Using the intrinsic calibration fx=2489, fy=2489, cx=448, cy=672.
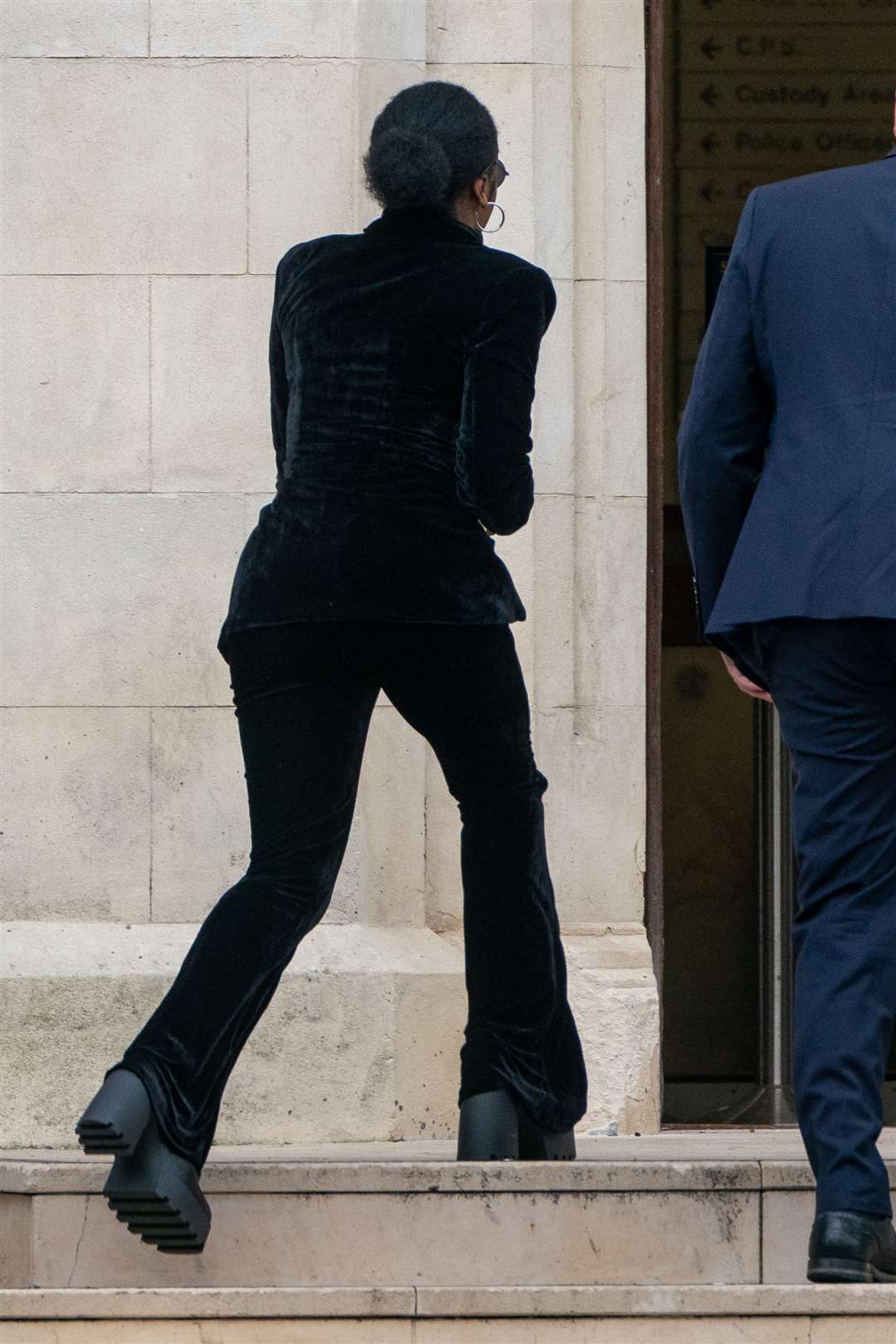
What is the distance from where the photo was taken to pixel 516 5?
245 inches

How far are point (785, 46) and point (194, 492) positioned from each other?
432 centimetres

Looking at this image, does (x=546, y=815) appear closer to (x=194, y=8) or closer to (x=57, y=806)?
(x=57, y=806)

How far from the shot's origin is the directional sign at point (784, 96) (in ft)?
30.8

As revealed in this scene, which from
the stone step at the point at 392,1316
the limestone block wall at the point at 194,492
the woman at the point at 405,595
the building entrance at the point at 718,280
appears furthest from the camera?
the building entrance at the point at 718,280

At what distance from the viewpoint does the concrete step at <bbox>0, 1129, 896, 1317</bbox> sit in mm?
4188

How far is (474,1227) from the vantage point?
13.7ft

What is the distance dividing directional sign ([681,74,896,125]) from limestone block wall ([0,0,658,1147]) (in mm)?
3308

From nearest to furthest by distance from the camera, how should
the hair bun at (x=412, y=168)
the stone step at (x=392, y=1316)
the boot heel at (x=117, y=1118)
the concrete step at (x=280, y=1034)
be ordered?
1. the stone step at (x=392, y=1316)
2. the boot heel at (x=117, y=1118)
3. the hair bun at (x=412, y=168)
4. the concrete step at (x=280, y=1034)

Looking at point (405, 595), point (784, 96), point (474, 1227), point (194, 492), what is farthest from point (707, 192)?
point (474, 1227)

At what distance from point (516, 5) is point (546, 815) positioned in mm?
2024

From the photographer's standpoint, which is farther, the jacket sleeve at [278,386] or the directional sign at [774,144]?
the directional sign at [774,144]

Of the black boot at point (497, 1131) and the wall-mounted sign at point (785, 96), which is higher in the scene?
the wall-mounted sign at point (785, 96)

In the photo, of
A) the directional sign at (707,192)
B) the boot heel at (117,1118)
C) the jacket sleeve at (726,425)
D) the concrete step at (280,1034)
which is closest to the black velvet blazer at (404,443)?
the jacket sleeve at (726,425)

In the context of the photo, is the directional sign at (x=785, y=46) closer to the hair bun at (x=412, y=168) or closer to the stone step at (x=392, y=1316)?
the hair bun at (x=412, y=168)
